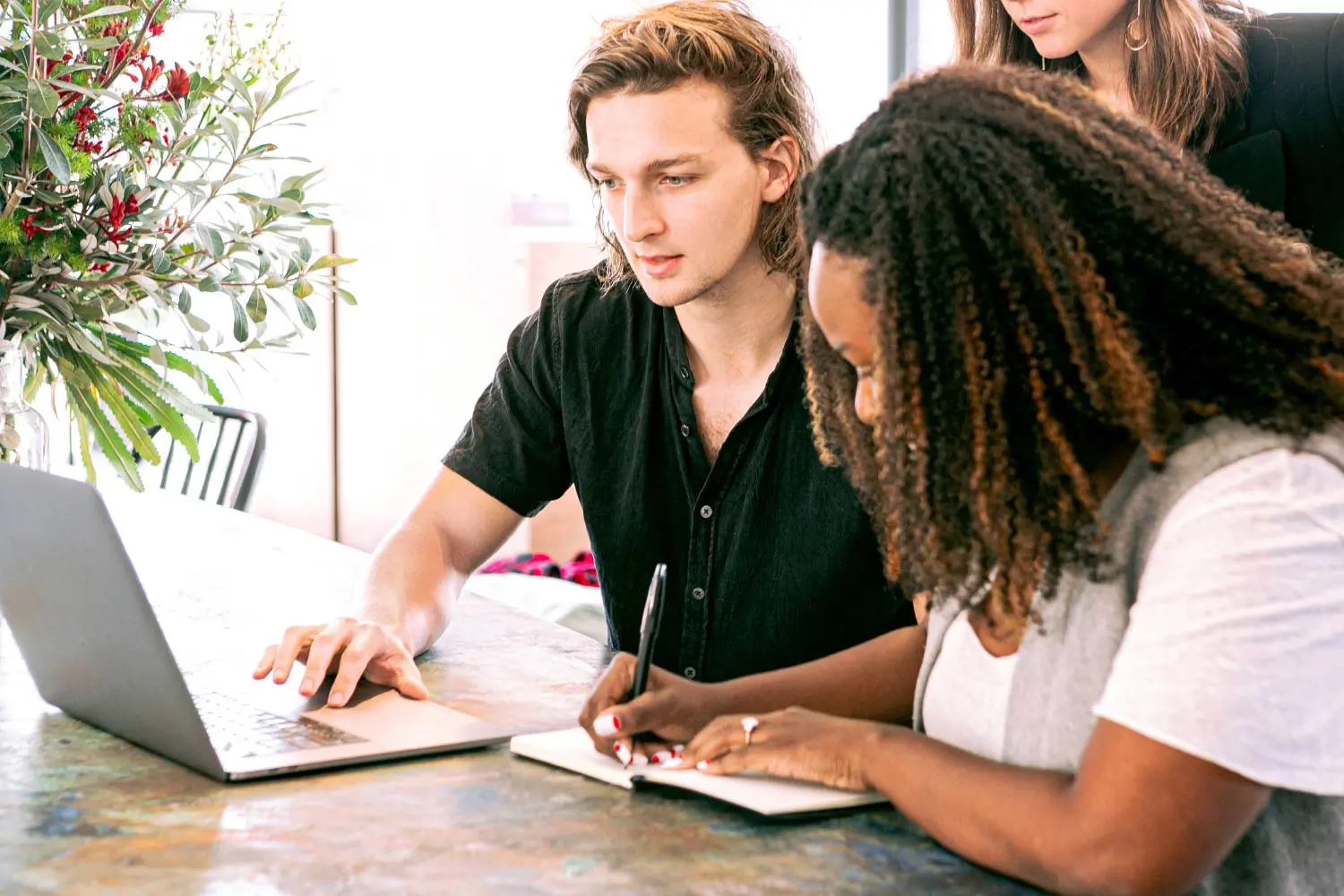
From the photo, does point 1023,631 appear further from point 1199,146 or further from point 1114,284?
point 1199,146

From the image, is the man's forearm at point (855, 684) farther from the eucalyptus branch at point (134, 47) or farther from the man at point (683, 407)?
the eucalyptus branch at point (134, 47)

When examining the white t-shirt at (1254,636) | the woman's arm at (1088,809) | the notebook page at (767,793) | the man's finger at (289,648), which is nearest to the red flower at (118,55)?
the man's finger at (289,648)

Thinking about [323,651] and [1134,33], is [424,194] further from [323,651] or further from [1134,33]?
[323,651]

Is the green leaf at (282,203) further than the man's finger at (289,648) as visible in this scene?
Yes

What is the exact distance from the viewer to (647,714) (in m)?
1.10

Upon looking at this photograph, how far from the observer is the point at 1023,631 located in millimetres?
947

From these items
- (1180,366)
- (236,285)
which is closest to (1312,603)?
→ (1180,366)

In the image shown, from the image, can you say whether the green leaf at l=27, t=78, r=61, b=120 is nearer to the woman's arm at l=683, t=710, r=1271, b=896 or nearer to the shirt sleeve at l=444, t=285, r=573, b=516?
the shirt sleeve at l=444, t=285, r=573, b=516

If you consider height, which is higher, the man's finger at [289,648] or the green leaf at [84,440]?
the green leaf at [84,440]

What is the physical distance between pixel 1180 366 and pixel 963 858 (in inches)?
12.9

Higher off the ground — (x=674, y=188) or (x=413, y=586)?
(x=674, y=188)

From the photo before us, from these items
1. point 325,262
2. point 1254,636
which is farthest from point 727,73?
point 1254,636

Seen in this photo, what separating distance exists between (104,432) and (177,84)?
1.24 feet

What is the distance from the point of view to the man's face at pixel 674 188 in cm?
158
